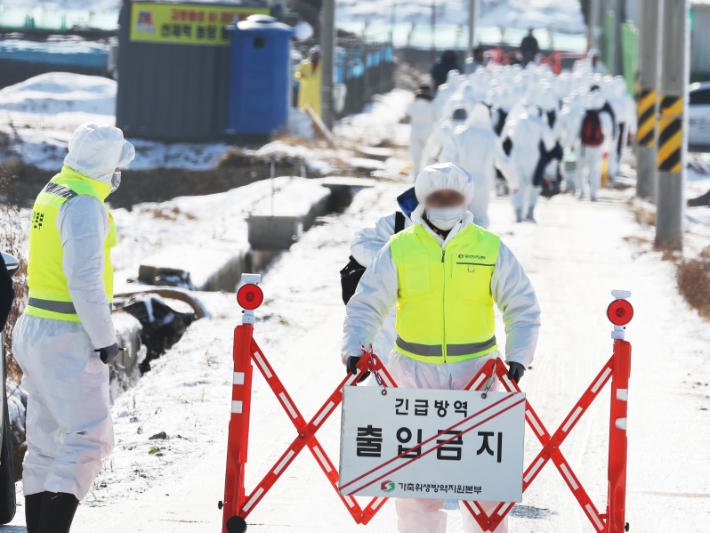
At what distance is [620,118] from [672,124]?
262 inches

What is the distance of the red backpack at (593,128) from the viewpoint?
17344 mm

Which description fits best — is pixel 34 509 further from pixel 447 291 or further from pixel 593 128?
pixel 593 128

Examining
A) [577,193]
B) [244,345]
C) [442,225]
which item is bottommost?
[244,345]

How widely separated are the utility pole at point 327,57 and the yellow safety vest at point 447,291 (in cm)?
2020

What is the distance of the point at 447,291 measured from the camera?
4004 millimetres

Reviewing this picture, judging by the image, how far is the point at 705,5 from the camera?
1495 inches

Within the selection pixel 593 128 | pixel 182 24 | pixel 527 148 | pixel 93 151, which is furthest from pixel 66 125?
pixel 93 151

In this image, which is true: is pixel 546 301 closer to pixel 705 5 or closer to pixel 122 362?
pixel 122 362

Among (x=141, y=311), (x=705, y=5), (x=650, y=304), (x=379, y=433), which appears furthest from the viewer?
(x=705, y=5)

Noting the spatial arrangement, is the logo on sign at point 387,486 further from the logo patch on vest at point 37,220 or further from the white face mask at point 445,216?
the logo patch on vest at point 37,220

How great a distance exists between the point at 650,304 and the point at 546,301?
982mm

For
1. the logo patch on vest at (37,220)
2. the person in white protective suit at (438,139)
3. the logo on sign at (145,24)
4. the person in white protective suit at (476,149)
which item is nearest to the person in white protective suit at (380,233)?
the logo patch on vest at (37,220)

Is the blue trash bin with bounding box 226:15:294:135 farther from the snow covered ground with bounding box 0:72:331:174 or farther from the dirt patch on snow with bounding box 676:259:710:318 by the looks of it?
the dirt patch on snow with bounding box 676:259:710:318

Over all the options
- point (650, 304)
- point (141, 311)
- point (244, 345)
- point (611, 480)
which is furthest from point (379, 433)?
point (650, 304)
